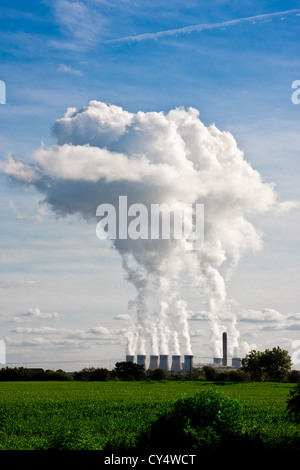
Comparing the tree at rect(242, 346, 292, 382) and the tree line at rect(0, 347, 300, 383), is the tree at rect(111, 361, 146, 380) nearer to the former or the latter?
the tree line at rect(0, 347, 300, 383)

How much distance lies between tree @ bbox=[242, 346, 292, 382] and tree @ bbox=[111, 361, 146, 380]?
23795mm

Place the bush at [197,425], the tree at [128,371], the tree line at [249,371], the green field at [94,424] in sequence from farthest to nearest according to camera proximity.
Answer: the tree at [128,371] < the tree line at [249,371] < the bush at [197,425] < the green field at [94,424]

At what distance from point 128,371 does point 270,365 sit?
32.3 metres

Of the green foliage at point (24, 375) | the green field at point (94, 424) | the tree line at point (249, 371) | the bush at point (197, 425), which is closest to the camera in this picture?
the green field at point (94, 424)

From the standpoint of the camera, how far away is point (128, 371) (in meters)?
125

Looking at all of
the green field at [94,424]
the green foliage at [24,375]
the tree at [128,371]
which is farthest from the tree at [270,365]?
the green field at [94,424]

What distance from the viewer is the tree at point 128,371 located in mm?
123113

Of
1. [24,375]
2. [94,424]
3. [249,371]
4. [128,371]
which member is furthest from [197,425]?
[249,371]

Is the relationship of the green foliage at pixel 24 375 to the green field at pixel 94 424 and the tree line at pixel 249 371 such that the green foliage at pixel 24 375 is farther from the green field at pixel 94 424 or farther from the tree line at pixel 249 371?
the green field at pixel 94 424

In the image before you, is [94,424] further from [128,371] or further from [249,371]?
[249,371]

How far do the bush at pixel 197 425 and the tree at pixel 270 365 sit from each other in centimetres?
11163
